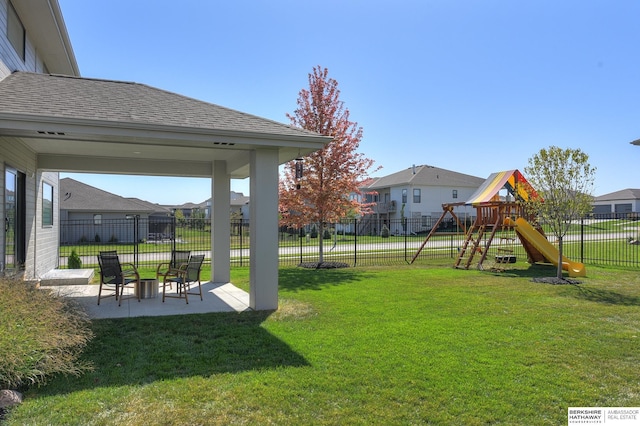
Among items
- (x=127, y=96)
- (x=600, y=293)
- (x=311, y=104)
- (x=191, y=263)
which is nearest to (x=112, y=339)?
(x=191, y=263)

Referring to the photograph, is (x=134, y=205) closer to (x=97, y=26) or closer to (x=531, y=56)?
(x=97, y=26)

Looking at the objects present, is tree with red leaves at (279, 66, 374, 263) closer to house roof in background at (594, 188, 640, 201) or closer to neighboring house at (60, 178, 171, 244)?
neighboring house at (60, 178, 171, 244)

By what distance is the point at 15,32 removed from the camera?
9.62 metres

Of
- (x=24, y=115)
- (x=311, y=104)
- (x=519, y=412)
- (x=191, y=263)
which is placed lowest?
(x=519, y=412)

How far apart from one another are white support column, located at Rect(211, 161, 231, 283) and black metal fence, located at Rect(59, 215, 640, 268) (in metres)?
2.43

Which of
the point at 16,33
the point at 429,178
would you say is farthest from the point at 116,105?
the point at 429,178

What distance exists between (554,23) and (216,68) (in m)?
9.64

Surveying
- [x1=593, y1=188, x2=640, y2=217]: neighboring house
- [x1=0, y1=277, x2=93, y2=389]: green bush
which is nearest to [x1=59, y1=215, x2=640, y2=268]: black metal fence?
[x1=0, y1=277, x2=93, y2=389]: green bush

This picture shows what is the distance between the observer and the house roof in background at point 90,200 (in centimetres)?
3167

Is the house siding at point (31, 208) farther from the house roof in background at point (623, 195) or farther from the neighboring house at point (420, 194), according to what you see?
the house roof in background at point (623, 195)

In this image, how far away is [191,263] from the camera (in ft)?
29.6

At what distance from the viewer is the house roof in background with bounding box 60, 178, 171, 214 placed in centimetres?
3167

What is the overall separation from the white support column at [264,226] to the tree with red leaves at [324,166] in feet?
24.5

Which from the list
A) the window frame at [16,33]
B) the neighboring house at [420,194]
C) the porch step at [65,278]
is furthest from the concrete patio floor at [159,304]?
the neighboring house at [420,194]
